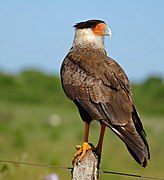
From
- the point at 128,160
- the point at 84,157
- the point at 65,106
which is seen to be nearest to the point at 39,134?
the point at 128,160

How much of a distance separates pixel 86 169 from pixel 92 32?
211cm

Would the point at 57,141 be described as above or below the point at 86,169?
below

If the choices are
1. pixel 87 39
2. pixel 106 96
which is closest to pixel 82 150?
pixel 106 96

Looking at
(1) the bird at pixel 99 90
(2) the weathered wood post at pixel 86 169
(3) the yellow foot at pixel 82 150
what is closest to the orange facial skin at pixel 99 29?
(1) the bird at pixel 99 90

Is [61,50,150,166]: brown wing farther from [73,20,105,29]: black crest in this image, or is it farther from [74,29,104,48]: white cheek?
[73,20,105,29]: black crest

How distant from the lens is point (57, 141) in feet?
57.3

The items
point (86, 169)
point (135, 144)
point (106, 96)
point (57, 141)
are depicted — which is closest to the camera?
point (86, 169)

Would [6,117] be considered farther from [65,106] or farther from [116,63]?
[116,63]

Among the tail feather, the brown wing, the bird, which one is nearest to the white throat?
the bird

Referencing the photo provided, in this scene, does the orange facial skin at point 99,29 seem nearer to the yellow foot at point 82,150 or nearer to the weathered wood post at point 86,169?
the yellow foot at point 82,150

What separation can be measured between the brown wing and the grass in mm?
3527

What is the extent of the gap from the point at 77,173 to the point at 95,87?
1195mm

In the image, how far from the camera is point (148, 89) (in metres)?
29.2

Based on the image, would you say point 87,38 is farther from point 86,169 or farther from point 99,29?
point 86,169
